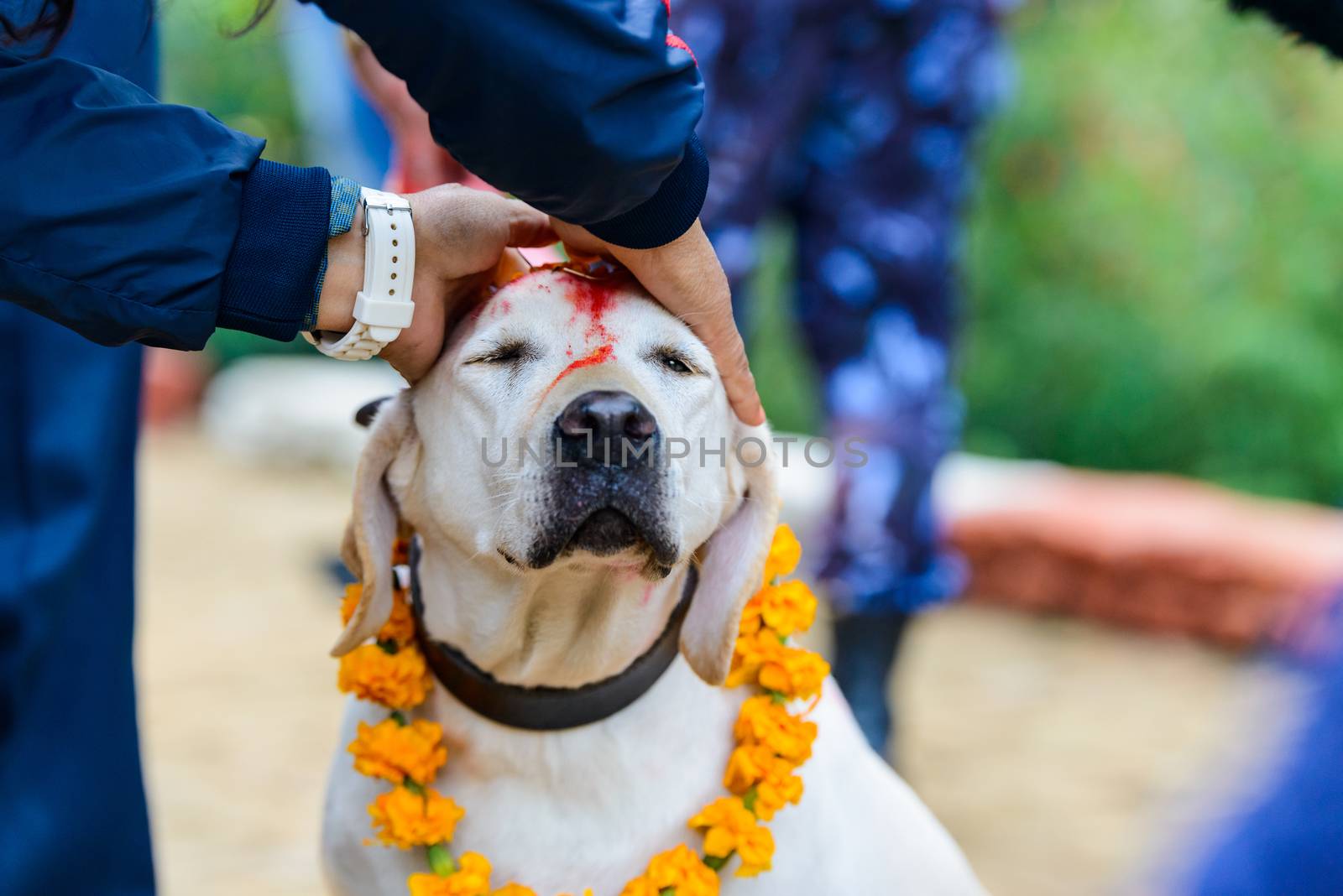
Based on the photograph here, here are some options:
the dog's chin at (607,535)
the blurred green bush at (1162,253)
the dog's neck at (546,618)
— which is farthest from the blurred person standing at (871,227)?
the blurred green bush at (1162,253)

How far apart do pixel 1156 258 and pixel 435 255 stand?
15.4ft

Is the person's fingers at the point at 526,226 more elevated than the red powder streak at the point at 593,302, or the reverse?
the person's fingers at the point at 526,226

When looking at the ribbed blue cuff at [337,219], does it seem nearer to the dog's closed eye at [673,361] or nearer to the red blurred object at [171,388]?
the dog's closed eye at [673,361]

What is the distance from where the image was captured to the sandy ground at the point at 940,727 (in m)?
3.28

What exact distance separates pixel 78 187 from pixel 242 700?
2.96m

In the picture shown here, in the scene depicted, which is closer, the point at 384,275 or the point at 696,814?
the point at 384,275

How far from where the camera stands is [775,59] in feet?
10.2

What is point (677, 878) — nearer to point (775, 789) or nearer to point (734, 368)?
point (775, 789)

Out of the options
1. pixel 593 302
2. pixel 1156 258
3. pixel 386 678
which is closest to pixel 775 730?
pixel 386 678

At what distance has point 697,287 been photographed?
181cm

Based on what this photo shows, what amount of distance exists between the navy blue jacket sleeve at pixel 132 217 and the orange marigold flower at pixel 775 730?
2.94 ft

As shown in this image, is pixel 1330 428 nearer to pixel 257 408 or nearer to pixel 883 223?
pixel 883 223

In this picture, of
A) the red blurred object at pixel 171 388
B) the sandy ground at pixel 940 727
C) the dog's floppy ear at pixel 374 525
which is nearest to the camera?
the dog's floppy ear at pixel 374 525

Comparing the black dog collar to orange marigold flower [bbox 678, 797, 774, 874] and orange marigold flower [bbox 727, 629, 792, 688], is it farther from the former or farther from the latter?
orange marigold flower [bbox 678, 797, 774, 874]
